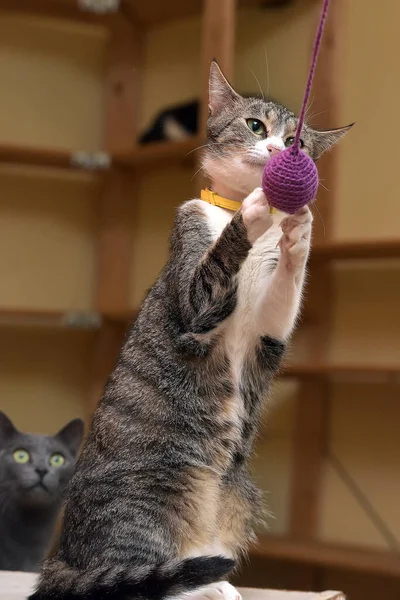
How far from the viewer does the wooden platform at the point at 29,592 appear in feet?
4.13

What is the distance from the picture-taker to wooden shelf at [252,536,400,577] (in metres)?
2.09

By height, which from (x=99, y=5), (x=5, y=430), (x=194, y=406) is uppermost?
(x=99, y=5)

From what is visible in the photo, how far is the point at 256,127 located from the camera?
1256 millimetres

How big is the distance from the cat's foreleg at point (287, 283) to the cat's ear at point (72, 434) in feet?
2.60

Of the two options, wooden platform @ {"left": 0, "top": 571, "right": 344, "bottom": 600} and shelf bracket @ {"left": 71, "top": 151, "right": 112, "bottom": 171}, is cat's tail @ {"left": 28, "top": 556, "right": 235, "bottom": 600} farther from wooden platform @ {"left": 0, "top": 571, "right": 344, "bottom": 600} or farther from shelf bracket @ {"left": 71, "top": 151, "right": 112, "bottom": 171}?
shelf bracket @ {"left": 71, "top": 151, "right": 112, "bottom": 171}

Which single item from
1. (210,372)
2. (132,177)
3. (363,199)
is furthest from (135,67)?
(210,372)

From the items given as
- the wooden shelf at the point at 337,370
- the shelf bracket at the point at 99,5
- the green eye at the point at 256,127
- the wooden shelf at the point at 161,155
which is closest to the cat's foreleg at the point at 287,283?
the green eye at the point at 256,127

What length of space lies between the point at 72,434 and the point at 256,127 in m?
0.89

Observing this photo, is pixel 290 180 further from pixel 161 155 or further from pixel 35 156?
pixel 35 156

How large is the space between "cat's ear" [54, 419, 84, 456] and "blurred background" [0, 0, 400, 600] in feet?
1.93

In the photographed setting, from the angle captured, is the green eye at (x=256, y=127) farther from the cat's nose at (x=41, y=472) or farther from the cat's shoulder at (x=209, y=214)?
the cat's nose at (x=41, y=472)

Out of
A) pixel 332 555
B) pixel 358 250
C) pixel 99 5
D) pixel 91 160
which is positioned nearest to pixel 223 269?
pixel 358 250

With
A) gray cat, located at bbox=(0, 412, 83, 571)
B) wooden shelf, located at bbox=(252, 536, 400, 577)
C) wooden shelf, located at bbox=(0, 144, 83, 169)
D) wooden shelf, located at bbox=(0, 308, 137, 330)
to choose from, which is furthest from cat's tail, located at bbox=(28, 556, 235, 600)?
wooden shelf, located at bbox=(0, 144, 83, 169)

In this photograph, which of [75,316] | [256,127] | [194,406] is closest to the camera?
[194,406]
